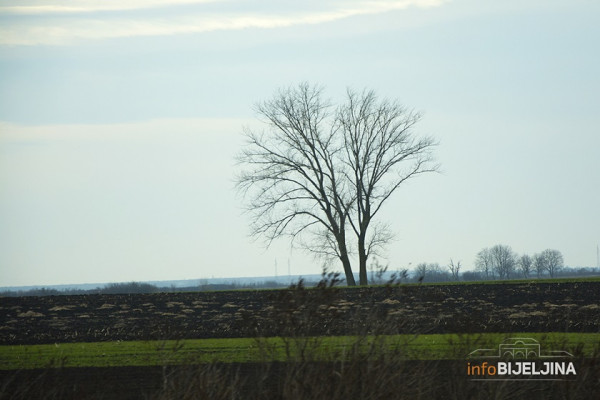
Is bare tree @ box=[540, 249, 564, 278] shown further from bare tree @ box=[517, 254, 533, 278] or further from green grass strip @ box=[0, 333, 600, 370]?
green grass strip @ box=[0, 333, 600, 370]

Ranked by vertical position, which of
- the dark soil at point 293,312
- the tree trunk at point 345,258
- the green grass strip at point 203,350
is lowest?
the green grass strip at point 203,350

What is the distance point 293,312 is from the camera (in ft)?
36.6

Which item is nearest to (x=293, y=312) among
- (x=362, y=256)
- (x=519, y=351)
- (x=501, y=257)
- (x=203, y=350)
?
(x=519, y=351)

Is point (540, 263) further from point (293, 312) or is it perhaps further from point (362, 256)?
point (293, 312)

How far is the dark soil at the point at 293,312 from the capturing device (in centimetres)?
1138

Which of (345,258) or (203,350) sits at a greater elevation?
(345,258)

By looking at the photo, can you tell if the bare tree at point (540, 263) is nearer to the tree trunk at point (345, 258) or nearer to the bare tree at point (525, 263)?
the bare tree at point (525, 263)

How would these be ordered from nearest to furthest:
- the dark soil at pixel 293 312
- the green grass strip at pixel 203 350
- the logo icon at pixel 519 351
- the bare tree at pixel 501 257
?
the dark soil at pixel 293 312 → the logo icon at pixel 519 351 → the green grass strip at pixel 203 350 → the bare tree at pixel 501 257

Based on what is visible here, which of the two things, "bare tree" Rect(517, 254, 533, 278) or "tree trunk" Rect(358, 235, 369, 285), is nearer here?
"tree trunk" Rect(358, 235, 369, 285)

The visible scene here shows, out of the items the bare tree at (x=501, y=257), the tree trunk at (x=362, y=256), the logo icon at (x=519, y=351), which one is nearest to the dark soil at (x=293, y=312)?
the logo icon at (x=519, y=351)

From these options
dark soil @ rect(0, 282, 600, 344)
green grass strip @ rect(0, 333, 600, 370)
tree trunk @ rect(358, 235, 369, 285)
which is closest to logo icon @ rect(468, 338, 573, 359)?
green grass strip @ rect(0, 333, 600, 370)

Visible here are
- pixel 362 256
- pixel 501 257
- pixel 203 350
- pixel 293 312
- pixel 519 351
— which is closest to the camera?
pixel 293 312

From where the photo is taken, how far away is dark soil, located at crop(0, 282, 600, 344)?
1138cm

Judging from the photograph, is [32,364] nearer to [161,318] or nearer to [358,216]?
[161,318]
